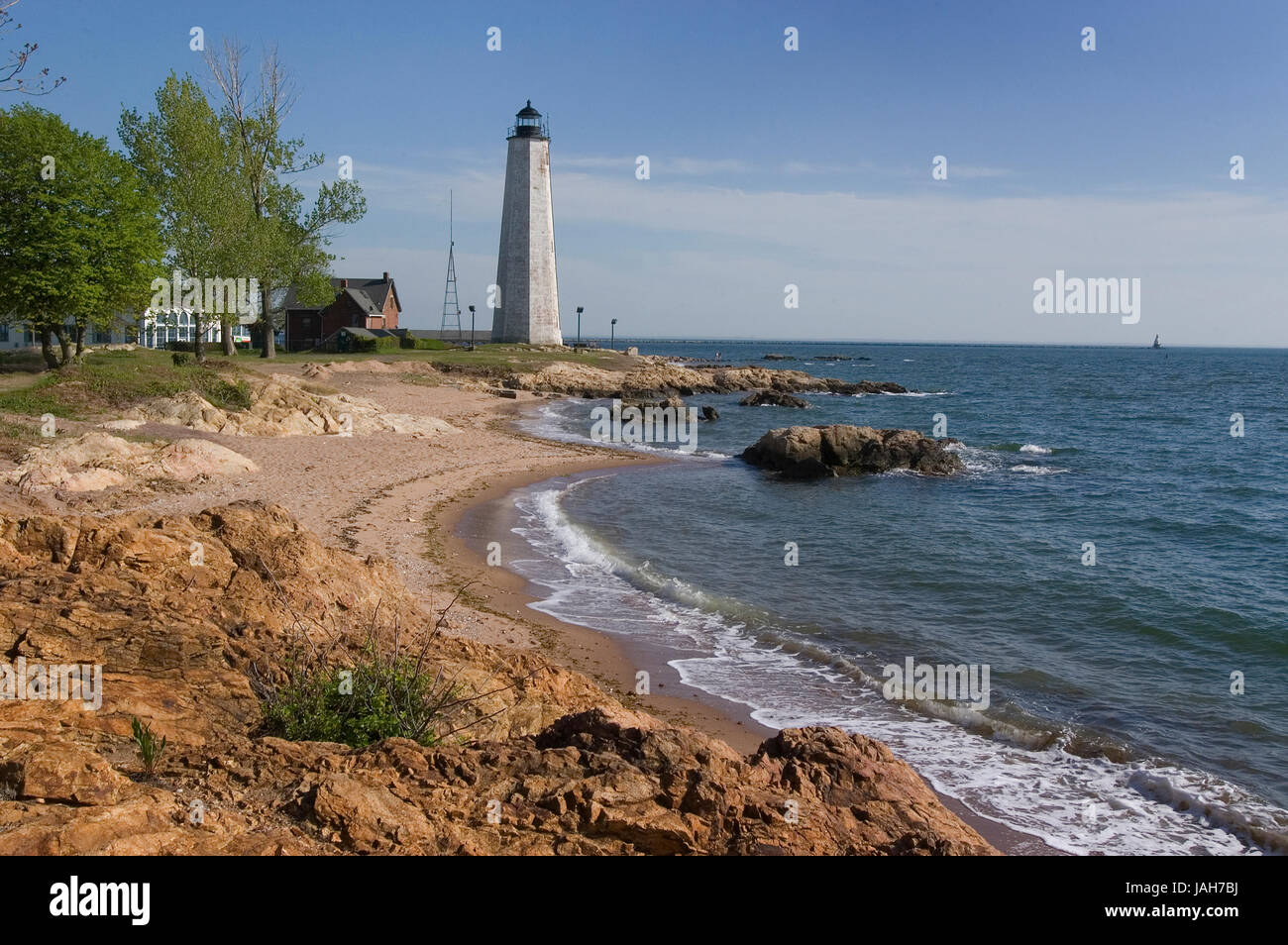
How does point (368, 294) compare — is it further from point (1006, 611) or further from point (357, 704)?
point (357, 704)

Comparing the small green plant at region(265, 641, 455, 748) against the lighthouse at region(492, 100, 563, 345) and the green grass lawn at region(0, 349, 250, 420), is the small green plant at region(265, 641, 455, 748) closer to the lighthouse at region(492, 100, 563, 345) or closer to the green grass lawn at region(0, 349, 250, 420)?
the green grass lawn at region(0, 349, 250, 420)

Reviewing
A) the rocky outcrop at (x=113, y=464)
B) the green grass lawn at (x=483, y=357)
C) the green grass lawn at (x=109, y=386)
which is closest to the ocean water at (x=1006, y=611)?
the rocky outcrop at (x=113, y=464)

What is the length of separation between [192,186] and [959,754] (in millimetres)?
45153

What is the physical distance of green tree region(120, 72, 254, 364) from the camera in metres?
43.8

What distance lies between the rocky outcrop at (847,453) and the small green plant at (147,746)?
2832 centimetres

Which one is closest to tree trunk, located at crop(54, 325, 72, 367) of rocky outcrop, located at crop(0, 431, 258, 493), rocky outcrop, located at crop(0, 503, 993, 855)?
rocky outcrop, located at crop(0, 431, 258, 493)

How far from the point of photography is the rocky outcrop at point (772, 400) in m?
61.1

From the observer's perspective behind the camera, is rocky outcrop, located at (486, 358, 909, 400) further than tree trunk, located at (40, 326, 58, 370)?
Yes

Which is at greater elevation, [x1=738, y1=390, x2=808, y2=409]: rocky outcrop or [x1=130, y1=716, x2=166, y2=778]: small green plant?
[x1=738, y1=390, x2=808, y2=409]: rocky outcrop

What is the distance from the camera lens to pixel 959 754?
35.8ft

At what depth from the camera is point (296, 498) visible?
20750 millimetres

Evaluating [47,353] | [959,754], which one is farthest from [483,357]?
[959,754]

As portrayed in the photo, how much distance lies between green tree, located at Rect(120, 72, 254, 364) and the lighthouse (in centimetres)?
3189

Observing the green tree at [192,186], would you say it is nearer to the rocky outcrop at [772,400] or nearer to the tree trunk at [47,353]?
the tree trunk at [47,353]
